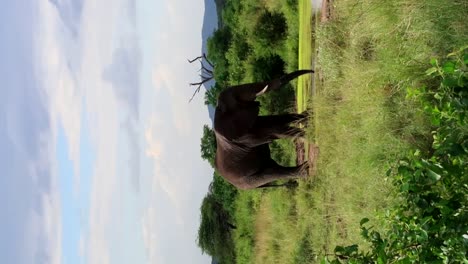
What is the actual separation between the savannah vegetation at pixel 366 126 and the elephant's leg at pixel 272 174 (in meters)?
0.26

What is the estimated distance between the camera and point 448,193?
3.53 metres

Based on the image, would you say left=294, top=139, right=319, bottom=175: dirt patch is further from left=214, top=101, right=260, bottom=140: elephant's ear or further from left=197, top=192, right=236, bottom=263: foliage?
left=197, top=192, right=236, bottom=263: foliage

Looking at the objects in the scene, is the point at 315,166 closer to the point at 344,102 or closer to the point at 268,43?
the point at 344,102

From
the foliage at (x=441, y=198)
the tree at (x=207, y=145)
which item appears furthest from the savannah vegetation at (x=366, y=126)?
the tree at (x=207, y=145)

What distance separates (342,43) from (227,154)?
2334 mm

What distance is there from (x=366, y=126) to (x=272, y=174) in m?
2.57

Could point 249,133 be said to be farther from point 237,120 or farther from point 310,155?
point 310,155

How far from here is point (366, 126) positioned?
6859 mm

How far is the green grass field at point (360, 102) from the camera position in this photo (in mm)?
5695

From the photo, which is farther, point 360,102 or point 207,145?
point 207,145

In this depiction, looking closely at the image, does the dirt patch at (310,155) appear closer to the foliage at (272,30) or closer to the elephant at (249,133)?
the elephant at (249,133)

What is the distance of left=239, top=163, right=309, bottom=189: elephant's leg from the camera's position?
29.9 feet

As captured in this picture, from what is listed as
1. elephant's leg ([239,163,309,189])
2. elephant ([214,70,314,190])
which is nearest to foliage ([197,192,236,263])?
elephant's leg ([239,163,309,189])

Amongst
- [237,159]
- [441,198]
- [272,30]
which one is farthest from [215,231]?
[441,198]
